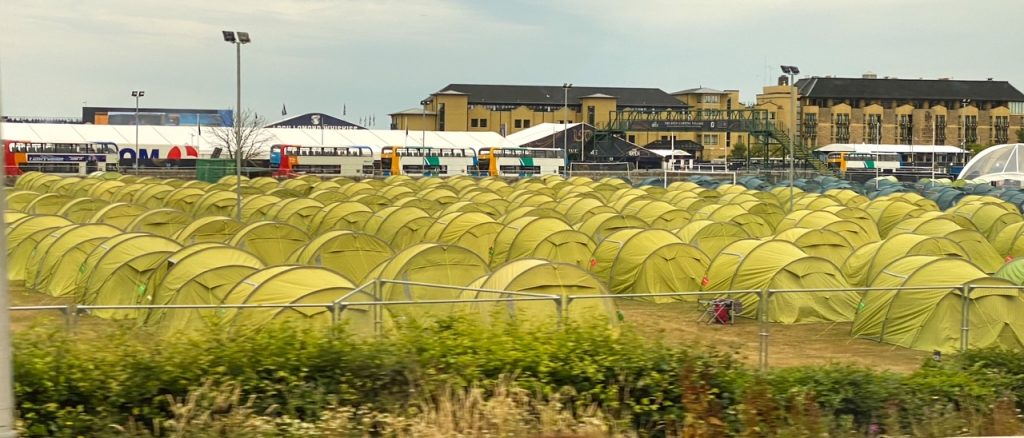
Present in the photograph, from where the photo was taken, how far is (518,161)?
90250mm

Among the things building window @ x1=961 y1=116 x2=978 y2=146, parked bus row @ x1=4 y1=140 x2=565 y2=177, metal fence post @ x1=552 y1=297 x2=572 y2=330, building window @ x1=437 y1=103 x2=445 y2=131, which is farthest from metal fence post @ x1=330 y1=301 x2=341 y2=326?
building window @ x1=961 y1=116 x2=978 y2=146

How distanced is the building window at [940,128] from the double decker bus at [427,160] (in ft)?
197

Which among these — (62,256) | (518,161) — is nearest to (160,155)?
(518,161)

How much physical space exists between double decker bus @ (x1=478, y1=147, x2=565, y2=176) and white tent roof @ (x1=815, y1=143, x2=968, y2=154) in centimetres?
3466

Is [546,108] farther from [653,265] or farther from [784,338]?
[784,338]

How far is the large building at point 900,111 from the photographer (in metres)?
122

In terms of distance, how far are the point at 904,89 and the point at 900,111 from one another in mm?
2789

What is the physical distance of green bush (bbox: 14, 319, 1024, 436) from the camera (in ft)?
28.8

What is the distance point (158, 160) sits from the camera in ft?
281

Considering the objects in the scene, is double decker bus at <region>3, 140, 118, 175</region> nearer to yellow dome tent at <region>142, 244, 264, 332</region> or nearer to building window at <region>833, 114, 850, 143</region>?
yellow dome tent at <region>142, 244, 264, 332</region>

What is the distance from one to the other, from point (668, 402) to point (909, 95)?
12238cm

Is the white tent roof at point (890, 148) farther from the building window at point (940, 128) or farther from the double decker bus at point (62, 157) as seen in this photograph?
the double decker bus at point (62, 157)

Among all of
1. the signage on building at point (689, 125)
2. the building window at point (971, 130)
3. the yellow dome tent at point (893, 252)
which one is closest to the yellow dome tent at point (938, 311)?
the yellow dome tent at point (893, 252)

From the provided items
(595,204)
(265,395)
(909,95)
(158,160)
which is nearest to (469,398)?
(265,395)
